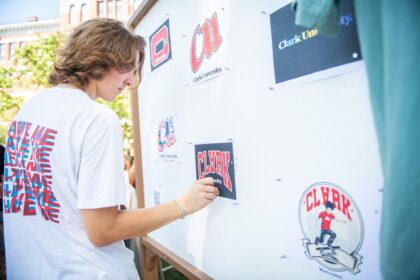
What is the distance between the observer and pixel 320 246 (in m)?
0.73

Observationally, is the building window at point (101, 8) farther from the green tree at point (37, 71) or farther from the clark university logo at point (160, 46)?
the clark university logo at point (160, 46)

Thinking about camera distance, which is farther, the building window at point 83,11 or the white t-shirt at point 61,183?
the building window at point 83,11

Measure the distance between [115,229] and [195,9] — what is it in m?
0.92

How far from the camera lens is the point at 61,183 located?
2.49 ft

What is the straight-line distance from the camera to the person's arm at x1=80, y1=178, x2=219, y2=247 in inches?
28.9

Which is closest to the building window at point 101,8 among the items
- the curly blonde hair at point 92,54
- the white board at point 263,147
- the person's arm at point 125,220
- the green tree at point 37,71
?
the green tree at point 37,71

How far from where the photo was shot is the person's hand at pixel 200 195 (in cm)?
100

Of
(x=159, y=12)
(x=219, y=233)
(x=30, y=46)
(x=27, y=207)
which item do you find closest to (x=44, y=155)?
(x=27, y=207)

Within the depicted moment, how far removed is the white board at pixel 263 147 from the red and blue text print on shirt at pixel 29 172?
0.58m

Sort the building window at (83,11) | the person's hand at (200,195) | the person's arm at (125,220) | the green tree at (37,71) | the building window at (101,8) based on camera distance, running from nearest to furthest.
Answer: the person's arm at (125,220), the person's hand at (200,195), the green tree at (37,71), the building window at (101,8), the building window at (83,11)

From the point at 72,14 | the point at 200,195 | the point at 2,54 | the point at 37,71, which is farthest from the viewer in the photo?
the point at 2,54

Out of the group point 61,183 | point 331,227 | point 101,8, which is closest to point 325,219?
point 331,227

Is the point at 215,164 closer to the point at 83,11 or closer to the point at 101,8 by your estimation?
the point at 101,8

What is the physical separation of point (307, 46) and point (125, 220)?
67 cm
